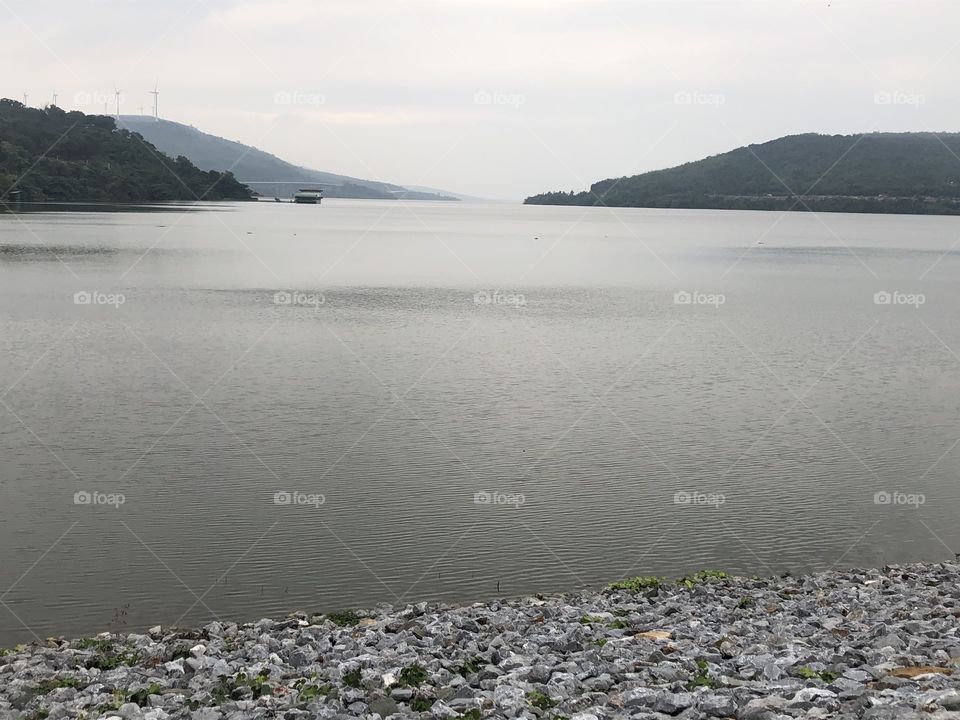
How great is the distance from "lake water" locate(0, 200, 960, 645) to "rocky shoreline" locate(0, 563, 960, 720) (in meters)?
1.94

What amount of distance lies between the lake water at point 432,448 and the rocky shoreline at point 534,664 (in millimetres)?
1939

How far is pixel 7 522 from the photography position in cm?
1559

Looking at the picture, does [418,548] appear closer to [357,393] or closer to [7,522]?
[7,522]

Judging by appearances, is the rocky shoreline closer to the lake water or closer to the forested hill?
the lake water

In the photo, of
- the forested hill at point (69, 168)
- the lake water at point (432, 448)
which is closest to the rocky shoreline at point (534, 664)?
the lake water at point (432, 448)

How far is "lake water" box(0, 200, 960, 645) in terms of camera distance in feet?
47.4

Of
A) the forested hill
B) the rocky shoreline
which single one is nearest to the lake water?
the rocky shoreline

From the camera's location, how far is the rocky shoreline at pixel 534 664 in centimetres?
841

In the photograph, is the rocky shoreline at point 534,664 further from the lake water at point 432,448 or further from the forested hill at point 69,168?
the forested hill at point 69,168

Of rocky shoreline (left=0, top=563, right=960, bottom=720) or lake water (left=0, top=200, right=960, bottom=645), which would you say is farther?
lake water (left=0, top=200, right=960, bottom=645)

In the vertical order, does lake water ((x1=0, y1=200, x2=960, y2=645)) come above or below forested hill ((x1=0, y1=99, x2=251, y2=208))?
below

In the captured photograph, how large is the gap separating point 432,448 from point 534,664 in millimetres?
11154

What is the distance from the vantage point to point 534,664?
31.4 ft

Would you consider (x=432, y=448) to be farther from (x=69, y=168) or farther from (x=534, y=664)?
(x=69, y=168)
